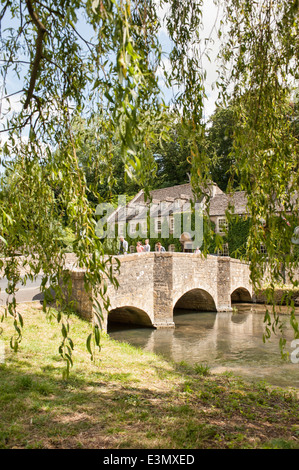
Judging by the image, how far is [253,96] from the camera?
3908 millimetres

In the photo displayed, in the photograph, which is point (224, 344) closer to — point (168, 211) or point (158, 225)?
point (168, 211)

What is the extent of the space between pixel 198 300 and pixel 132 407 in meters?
15.0

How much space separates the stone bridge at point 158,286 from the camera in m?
12.4

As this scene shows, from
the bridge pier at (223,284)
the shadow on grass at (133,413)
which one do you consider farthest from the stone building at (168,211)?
the shadow on grass at (133,413)

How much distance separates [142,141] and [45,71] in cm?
168

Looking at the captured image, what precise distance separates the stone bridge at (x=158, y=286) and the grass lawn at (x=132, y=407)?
3941 mm

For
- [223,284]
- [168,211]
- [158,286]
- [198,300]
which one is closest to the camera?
[158,286]

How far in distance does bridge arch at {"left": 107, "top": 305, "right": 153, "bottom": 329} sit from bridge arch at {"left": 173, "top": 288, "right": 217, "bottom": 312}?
11.6 feet

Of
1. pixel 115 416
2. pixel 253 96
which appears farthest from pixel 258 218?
pixel 115 416

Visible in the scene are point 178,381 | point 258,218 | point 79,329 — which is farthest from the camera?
point 79,329

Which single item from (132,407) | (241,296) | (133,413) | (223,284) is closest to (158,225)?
(241,296)

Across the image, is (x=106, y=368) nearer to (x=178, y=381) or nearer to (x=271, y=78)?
(x=178, y=381)

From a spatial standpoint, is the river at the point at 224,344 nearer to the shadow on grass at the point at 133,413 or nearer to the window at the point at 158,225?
the shadow on grass at the point at 133,413

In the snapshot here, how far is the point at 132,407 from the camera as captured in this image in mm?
4516
